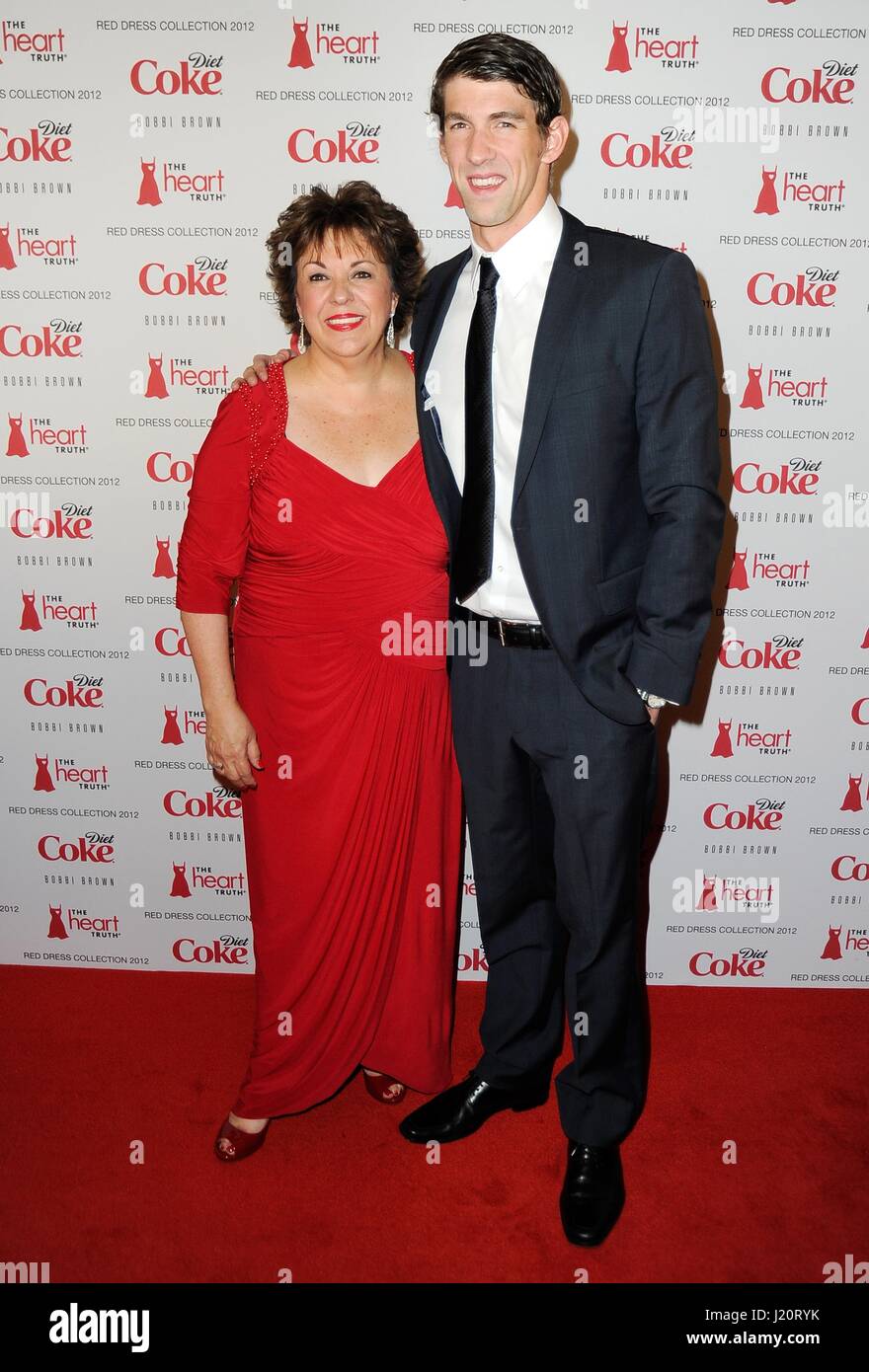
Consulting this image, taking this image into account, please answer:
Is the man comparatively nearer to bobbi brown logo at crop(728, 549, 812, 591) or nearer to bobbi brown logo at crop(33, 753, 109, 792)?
bobbi brown logo at crop(728, 549, 812, 591)

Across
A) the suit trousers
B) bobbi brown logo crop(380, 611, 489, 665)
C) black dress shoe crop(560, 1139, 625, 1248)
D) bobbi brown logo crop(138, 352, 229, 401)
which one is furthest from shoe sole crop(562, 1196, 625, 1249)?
bobbi brown logo crop(138, 352, 229, 401)

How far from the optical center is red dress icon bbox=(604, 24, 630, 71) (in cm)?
232

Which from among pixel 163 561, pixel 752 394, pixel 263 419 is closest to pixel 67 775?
pixel 163 561

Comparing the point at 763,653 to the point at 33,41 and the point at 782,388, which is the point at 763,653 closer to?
the point at 782,388

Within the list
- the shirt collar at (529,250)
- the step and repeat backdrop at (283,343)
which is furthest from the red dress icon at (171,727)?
the shirt collar at (529,250)

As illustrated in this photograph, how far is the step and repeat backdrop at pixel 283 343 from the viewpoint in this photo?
7.70 ft

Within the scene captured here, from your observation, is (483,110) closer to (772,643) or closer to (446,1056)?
(772,643)

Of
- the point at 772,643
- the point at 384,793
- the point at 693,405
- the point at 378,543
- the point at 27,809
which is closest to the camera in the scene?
the point at 693,405

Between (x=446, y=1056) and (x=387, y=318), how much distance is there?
60.3 inches

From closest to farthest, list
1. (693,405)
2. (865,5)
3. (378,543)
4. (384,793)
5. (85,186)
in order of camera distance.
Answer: (693,405)
(378,543)
(384,793)
(865,5)
(85,186)

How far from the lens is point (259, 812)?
2.18 m

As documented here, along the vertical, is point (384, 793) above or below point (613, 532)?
below

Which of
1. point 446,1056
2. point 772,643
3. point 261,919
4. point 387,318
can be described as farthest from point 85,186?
point 446,1056

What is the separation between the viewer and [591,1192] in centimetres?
204
